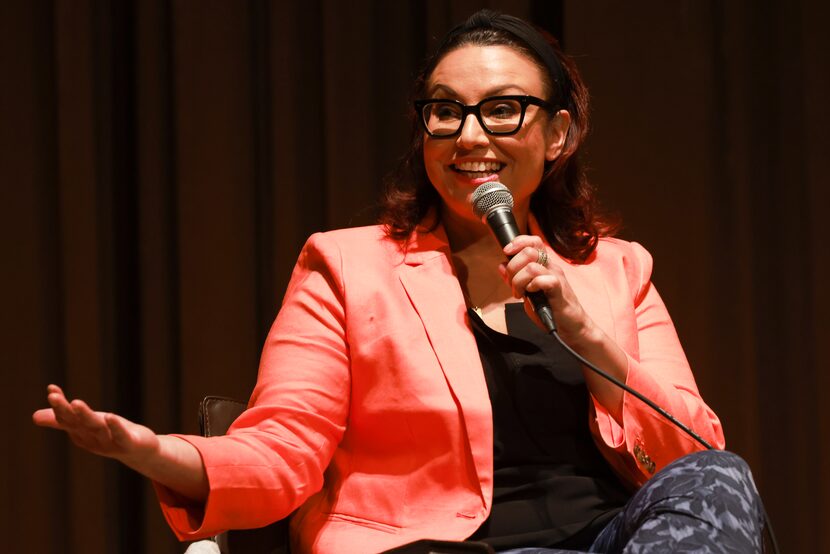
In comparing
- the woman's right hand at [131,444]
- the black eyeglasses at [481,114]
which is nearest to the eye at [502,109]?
the black eyeglasses at [481,114]

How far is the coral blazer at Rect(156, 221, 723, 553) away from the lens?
1.57 metres

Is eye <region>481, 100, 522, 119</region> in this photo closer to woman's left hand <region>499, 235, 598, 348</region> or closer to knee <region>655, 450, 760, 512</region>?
woman's left hand <region>499, 235, 598, 348</region>

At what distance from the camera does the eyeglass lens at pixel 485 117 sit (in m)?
1.79

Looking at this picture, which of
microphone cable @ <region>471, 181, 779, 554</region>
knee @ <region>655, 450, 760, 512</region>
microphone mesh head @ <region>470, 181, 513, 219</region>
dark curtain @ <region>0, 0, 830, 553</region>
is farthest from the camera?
dark curtain @ <region>0, 0, 830, 553</region>

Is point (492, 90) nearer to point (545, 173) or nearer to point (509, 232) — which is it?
point (545, 173)

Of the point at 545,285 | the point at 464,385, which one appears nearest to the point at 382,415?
the point at 464,385

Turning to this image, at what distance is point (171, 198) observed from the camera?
2740 millimetres

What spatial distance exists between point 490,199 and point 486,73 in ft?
1.13

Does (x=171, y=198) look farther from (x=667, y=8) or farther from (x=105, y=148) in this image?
(x=667, y=8)

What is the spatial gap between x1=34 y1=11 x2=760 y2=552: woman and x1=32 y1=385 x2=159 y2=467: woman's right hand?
0.02m

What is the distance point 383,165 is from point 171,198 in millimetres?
581

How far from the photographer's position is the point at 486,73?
71.1 inches

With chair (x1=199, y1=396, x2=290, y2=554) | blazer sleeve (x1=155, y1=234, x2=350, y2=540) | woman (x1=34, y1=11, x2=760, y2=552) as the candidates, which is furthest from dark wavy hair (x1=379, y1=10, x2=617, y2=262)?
chair (x1=199, y1=396, x2=290, y2=554)

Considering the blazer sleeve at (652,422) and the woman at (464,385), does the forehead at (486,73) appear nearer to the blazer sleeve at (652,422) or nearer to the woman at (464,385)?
the woman at (464,385)
